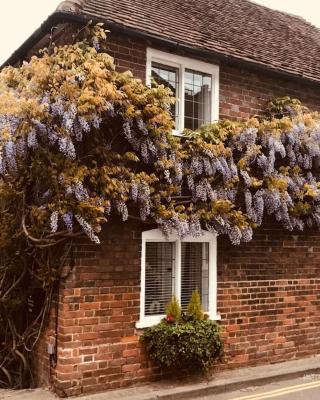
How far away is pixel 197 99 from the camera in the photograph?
8234 mm

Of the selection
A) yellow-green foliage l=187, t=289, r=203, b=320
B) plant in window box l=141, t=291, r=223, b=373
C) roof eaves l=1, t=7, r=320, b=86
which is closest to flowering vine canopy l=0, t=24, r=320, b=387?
roof eaves l=1, t=7, r=320, b=86

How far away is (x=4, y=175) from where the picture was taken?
266 inches

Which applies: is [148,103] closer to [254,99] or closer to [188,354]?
[254,99]

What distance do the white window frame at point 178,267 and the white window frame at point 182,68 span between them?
1.66 m

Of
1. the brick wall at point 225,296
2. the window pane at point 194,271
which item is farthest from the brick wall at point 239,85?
the window pane at point 194,271

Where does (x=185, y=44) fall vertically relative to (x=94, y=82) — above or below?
above

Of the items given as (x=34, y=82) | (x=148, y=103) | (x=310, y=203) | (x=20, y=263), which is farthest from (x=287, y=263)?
(x=34, y=82)

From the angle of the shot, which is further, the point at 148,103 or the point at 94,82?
the point at 148,103

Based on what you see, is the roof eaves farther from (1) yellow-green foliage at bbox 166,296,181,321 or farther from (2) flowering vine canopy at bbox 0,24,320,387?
(1) yellow-green foliage at bbox 166,296,181,321

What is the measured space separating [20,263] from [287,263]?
4547 millimetres

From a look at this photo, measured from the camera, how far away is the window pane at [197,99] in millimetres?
8117

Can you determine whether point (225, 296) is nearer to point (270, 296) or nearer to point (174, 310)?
point (270, 296)

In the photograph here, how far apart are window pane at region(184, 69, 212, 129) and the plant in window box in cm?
285

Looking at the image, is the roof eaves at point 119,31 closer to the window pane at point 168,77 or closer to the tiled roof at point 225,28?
the tiled roof at point 225,28
